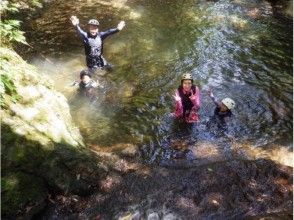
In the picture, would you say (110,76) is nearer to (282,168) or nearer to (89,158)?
(89,158)

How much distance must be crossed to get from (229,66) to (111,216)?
7562mm

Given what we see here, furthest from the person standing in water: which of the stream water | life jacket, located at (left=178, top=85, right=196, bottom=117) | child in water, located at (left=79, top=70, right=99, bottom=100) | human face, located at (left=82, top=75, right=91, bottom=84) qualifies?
life jacket, located at (left=178, top=85, right=196, bottom=117)

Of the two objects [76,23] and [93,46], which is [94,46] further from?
[76,23]

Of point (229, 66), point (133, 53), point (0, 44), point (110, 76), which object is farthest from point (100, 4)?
point (0, 44)

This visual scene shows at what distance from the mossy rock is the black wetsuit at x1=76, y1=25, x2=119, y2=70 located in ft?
21.0

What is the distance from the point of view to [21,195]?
5605mm

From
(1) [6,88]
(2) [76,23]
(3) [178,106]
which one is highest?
(1) [6,88]

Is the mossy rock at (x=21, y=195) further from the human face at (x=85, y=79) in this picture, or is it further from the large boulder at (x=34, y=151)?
the human face at (x=85, y=79)

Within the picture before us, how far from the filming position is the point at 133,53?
1292cm

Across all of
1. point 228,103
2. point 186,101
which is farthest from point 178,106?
point 228,103

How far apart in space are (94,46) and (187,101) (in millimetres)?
3937

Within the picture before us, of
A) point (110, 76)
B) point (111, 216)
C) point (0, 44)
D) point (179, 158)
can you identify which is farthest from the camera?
point (110, 76)

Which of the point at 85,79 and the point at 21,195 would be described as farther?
the point at 85,79

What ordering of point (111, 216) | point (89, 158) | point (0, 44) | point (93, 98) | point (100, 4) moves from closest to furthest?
point (111, 216)
point (89, 158)
point (0, 44)
point (93, 98)
point (100, 4)
